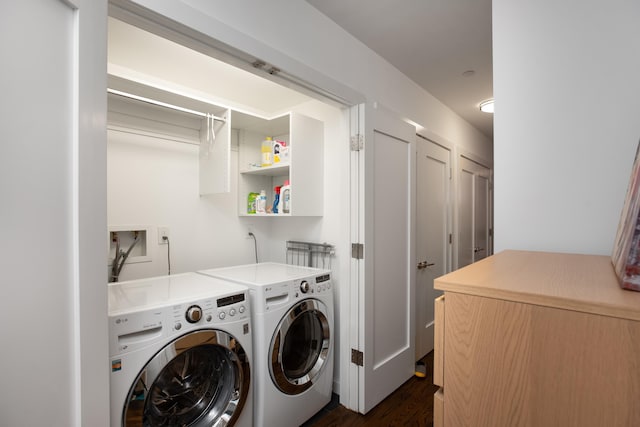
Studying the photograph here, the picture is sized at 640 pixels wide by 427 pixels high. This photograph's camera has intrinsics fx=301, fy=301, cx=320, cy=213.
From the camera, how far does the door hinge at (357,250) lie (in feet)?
6.35

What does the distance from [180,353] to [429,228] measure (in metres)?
2.24

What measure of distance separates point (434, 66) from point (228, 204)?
6.44 feet

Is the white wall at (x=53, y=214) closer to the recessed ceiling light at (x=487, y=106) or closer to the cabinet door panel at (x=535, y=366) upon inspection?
the cabinet door panel at (x=535, y=366)

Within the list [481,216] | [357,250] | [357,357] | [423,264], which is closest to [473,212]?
[481,216]

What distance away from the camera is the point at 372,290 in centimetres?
200

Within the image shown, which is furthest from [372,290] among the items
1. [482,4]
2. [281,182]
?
[482,4]

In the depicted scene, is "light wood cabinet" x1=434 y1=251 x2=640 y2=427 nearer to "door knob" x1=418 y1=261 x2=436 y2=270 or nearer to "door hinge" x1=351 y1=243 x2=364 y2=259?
"door hinge" x1=351 y1=243 x2=364 y2=259

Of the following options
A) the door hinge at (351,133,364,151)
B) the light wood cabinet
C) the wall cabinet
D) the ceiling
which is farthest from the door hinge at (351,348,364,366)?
the ceiling

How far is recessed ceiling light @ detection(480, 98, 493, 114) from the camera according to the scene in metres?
2.91

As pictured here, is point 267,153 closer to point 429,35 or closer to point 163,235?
point 163,235

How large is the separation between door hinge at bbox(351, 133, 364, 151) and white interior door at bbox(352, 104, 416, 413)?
3cm

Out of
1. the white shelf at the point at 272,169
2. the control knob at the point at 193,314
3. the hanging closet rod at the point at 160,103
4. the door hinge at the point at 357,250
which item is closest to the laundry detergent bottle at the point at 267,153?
the white shelf at the point at 272,169

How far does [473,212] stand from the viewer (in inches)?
144

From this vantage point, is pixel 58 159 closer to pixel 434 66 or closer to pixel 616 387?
pixel 616 387
